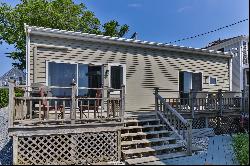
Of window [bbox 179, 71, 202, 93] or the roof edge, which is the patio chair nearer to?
window [bbox 179, 71, 202, 93]

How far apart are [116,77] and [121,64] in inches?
25.5

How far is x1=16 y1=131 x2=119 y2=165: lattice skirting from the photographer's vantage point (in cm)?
839

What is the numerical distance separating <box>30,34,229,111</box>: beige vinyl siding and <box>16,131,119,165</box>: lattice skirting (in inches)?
133

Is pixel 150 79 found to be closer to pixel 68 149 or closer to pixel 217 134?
pixel 217 134

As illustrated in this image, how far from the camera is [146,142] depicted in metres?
9.55

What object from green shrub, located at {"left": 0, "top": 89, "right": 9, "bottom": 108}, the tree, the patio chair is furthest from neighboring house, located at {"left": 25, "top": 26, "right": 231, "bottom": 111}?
the tree

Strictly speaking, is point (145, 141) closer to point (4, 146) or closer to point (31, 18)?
point (4, 146)

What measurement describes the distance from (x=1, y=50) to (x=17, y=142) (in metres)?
26.5

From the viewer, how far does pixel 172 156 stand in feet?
29.6

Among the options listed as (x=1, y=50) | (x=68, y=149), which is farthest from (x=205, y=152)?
(x=1, y=50)

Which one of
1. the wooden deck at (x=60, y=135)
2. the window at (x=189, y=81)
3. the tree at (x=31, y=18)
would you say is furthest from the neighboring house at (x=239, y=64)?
the wooden deck at (x=60, y=135)

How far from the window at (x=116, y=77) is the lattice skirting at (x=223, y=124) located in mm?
3989

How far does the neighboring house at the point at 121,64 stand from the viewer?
11.4 metres

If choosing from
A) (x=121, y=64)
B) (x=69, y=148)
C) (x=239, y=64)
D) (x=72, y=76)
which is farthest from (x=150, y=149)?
(x=239, y=64)
